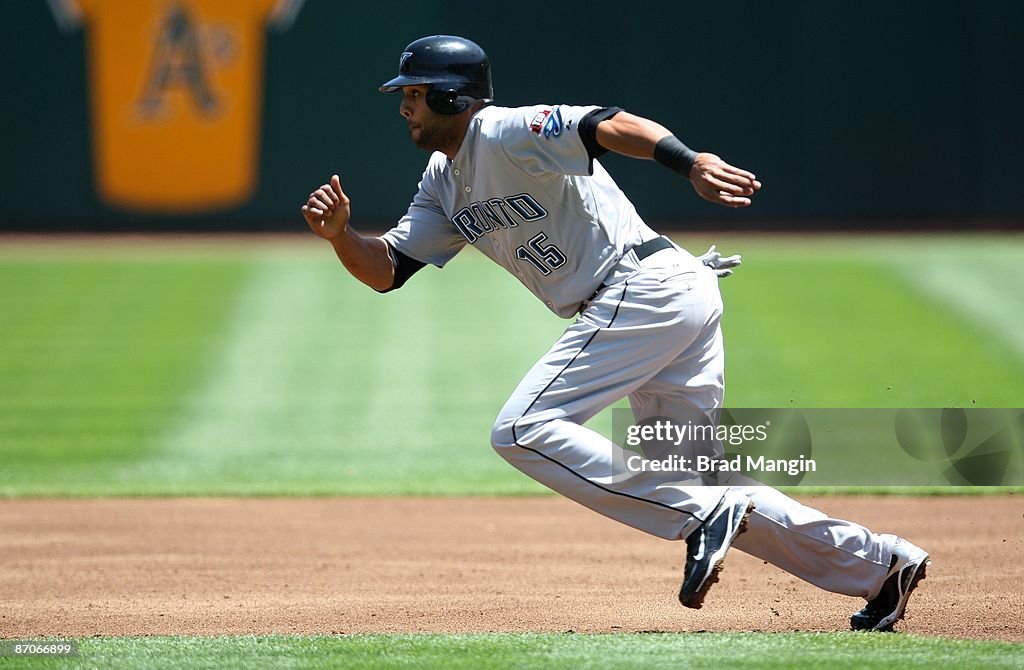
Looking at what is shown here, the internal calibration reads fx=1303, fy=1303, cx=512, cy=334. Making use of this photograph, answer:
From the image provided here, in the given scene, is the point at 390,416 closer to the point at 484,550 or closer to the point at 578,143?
the point at 484,550

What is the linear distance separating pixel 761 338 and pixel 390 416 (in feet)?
11.9

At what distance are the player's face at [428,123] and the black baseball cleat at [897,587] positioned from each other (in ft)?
6.58

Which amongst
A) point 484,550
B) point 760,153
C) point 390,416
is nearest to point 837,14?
point 760,153

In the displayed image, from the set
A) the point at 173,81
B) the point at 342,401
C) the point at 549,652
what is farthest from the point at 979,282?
the point at 549,652

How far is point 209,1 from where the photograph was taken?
1576cm

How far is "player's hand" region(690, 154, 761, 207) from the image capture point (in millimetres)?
3691

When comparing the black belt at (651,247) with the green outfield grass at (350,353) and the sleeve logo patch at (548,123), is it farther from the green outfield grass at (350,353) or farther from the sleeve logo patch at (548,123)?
the green outfield grass at (350,353)

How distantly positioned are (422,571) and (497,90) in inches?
442

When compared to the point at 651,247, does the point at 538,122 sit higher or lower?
higher

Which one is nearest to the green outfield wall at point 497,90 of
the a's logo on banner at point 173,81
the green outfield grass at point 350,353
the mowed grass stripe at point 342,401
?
the a's logo on banner at point 173,81
